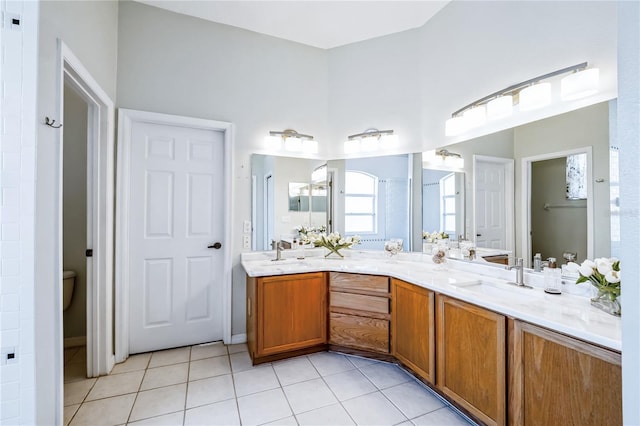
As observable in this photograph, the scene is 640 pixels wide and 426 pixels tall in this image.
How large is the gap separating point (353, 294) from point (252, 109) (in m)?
2.05

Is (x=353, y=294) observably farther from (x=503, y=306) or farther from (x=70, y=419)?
(x=70, y=419)

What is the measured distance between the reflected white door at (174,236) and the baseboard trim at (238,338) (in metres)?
0.16

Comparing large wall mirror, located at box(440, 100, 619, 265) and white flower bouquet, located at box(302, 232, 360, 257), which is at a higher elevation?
large wall mirror, located at box(440, 100, 619, 265)

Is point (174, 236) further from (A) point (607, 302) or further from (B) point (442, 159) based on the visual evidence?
(A) point (607, 302)

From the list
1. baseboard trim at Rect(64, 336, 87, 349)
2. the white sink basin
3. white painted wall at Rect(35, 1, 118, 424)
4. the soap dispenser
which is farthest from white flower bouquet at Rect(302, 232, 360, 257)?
baseboard trim at Rect(64, 336, 87, 349)

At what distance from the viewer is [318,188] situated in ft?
10.4

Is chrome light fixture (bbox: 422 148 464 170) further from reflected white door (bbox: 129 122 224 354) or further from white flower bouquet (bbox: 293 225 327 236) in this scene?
reflected white door (bbox: 129 122 224 354)

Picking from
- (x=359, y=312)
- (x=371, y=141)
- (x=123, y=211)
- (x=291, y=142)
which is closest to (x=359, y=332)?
(x=359, y=312)

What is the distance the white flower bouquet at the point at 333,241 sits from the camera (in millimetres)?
3021

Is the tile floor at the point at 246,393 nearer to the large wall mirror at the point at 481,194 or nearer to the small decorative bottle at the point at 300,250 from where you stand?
the small decorative bottle at the point at 300,250

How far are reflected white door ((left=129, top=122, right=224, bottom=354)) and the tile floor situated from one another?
0.29 metres

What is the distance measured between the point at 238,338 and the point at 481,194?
2543mm

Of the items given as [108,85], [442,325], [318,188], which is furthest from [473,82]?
[108,85]

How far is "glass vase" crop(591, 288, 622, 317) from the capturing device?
54.2 inches
